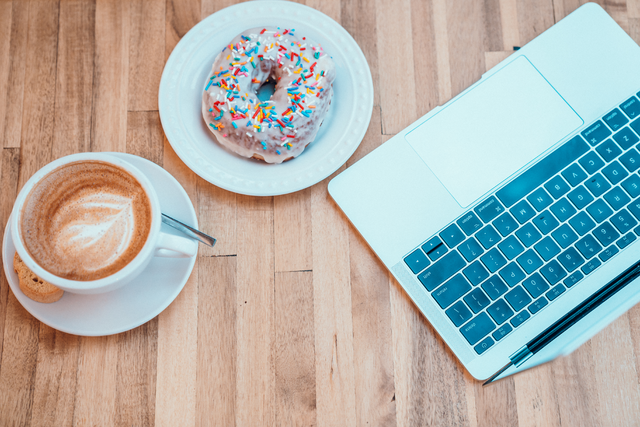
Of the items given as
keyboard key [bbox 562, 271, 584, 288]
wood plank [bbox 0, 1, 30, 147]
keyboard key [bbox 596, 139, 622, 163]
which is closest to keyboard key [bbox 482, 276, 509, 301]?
keyboard key [bbox 562, 271, 584, 288]

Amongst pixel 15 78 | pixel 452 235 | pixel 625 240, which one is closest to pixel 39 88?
pixel 15 78

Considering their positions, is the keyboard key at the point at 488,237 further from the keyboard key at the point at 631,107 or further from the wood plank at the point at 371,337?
the keyboard key at the point at 631,107

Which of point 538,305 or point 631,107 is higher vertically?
point 631,107

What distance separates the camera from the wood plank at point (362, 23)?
0.93 m

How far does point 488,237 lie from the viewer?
2.70 feet

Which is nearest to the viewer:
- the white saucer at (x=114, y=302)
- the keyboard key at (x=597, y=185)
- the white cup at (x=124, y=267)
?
the white cup at (x=124, y=267)

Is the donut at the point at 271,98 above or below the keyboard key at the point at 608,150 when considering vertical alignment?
above

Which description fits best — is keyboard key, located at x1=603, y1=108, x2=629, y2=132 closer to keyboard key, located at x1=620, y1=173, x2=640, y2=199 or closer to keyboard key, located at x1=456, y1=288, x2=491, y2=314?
keyboard key, located at x1=620, y1=173, x2=640, y2=199

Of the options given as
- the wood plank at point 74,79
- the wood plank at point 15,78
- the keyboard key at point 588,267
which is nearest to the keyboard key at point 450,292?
the keyboard key at point 588,267

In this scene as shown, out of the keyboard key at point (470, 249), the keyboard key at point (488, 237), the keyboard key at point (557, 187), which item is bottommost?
the keyboard key at point (470, 249)

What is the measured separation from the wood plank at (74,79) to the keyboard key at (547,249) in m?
0.88

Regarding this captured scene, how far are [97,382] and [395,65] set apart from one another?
84cm

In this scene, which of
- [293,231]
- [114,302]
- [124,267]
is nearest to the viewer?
[124,267]

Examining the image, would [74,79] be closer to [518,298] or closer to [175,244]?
[175,244]
